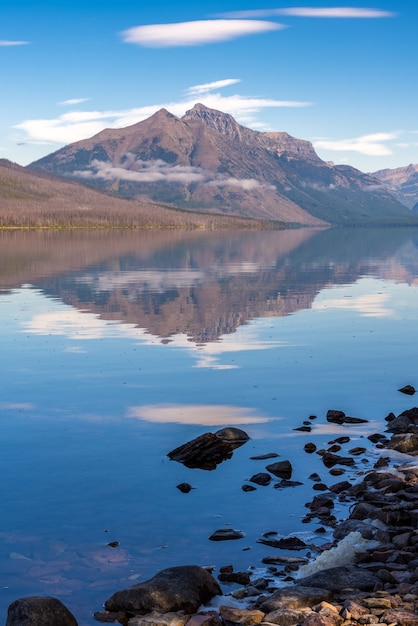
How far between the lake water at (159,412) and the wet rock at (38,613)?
93 centimetres

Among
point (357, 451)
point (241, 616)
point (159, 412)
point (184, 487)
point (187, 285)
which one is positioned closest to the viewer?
point (241, 616)

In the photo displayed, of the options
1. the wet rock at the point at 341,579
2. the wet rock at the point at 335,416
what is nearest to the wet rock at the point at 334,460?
the wet rock at the point at 335,416

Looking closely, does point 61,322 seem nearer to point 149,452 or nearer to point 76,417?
point 76,417

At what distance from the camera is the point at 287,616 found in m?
14.1

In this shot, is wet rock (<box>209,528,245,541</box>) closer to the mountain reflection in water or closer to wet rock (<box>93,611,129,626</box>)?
wet rock (<box>93,611,129,626</box>)

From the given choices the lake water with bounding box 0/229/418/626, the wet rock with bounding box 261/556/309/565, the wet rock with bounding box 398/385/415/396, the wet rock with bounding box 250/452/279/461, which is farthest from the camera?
the wet rock with bounding box 398/385/415/396

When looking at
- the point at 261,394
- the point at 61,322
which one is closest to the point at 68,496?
the point at 261,394

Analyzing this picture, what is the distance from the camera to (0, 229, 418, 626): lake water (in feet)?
59.3

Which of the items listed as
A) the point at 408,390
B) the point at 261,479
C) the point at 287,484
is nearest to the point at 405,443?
the point at 287,484

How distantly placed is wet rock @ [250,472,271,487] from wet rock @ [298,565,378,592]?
650 centimetres

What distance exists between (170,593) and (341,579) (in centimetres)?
342

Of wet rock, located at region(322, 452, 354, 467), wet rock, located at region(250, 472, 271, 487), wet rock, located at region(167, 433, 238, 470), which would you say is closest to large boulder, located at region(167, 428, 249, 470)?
wet rock, located at region(167, 433, 238, 470)

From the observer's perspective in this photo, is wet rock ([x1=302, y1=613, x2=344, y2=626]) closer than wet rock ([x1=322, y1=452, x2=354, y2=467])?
Yes

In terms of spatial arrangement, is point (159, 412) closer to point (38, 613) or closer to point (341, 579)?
point (341, 579)
